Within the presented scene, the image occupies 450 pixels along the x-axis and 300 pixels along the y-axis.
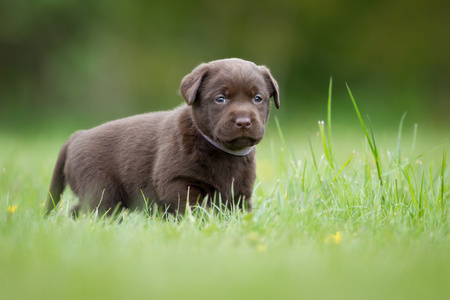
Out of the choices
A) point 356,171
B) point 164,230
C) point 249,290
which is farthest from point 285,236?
point 356,171

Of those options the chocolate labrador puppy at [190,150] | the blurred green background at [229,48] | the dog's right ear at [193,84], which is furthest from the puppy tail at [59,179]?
the blurred green background at [229,48]

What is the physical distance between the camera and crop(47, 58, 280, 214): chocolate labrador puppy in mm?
3828

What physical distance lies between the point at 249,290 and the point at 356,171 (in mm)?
2423

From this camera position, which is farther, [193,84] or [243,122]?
[193,84]

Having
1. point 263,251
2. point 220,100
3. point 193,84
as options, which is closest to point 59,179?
point 193,84

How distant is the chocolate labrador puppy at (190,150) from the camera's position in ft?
12.6

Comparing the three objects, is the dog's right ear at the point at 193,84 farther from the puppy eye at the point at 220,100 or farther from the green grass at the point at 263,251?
the green grass at the point at 263,251

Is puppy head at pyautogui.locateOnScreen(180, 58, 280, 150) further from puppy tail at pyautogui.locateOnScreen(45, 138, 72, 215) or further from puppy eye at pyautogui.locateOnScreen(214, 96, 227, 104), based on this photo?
puppy tail at pyautogui.locateOnScreen(45, 138, 72, 215)

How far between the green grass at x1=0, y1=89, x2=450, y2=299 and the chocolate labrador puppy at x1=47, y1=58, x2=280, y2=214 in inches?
10.7

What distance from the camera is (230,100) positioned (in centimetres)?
385

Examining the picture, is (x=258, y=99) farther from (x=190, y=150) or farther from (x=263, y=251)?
(x=263, y=251)

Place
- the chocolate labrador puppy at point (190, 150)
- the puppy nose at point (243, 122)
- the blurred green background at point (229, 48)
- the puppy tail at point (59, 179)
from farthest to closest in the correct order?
the blurred green background at point (229, 48), the puppy tail at point (59, 179), the chocolate labrador puppy at point (190, 150), the puppy nose at point (243, 122)

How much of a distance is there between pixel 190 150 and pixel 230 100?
42 centimetres

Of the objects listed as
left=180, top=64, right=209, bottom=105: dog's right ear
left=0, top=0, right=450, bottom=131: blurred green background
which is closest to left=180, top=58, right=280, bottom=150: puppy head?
left=180, top=64, right=209, bottom=105: dog's right ear
